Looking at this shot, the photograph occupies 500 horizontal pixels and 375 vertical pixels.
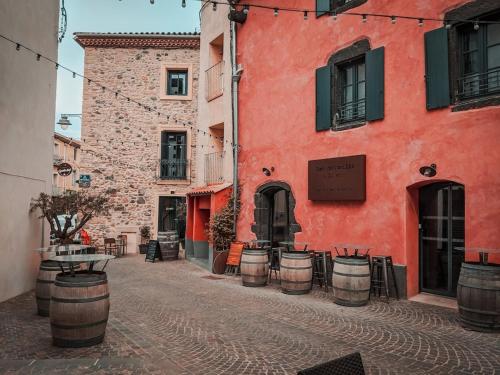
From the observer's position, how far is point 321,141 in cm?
853

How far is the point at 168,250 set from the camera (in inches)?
513

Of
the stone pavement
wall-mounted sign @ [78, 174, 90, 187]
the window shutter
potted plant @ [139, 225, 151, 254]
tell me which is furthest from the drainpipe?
wall-mounted sign @ [78, 174, 90, 187]

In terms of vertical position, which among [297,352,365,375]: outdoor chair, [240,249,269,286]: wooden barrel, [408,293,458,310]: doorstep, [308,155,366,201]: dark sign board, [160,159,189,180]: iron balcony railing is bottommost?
[408,293,458,310]: doorstep

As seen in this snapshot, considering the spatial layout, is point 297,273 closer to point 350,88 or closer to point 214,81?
point 350,88

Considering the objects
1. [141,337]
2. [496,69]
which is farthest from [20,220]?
[496,69]

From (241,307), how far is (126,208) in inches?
403

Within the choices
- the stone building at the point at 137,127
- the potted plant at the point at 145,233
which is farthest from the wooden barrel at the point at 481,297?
the potted plant at the point at 145,233

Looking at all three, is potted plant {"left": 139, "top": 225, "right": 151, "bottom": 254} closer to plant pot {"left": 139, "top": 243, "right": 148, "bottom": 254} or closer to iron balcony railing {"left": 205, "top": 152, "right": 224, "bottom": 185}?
plant pot {"left": 139, "top": 243, "right": 148, "bottom": 254}

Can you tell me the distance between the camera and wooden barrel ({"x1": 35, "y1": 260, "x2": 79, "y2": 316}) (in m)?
5.57

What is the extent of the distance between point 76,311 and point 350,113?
6.34 metres

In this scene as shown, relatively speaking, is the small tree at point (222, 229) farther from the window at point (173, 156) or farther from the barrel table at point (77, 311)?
the barrel table at point (77, 311)

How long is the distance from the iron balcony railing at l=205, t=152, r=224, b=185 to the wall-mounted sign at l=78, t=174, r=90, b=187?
5.40m

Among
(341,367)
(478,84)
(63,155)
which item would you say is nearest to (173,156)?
(478,84)

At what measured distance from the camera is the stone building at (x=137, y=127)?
15469 mm
